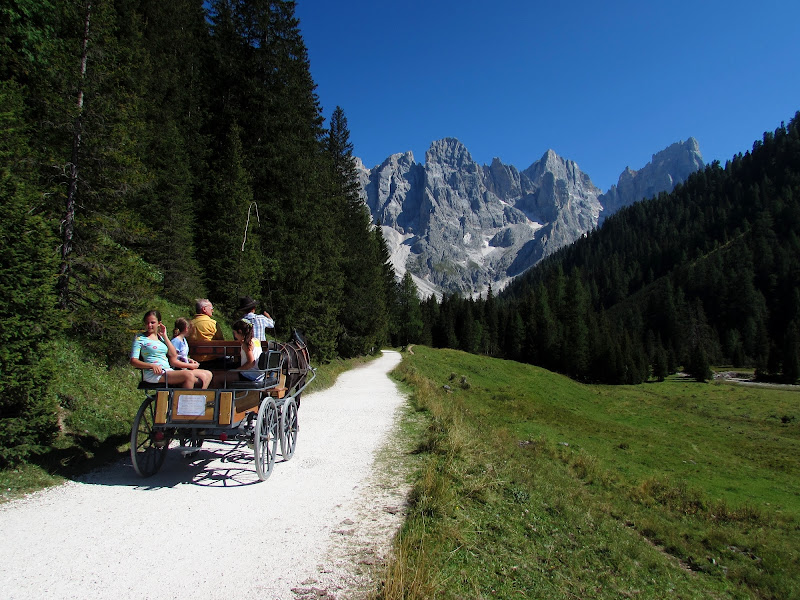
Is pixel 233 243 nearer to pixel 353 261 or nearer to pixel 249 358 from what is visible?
pixel 249 358

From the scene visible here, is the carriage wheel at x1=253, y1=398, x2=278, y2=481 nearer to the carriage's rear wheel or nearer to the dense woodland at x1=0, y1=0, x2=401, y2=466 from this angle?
the carriage's rear wheel

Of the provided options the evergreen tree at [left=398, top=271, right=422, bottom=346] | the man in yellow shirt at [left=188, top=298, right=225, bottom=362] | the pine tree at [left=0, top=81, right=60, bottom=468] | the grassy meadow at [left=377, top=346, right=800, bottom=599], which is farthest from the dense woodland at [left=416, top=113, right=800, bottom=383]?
the pine tree at [left=0, top=81, right=60, bottom=468]

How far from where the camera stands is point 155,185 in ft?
60.4

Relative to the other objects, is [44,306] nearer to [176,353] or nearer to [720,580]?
[176,353]

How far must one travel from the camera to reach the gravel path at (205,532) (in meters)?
3.66

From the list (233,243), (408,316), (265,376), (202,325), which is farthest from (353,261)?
(408,316)

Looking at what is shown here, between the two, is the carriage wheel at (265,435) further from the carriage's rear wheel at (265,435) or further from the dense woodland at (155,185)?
the dense woodland at (155,185)

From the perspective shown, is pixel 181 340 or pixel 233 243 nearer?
pixel 181 340

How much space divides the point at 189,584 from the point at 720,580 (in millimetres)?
8626

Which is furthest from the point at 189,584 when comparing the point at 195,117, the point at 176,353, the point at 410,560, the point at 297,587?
the point at 195,117

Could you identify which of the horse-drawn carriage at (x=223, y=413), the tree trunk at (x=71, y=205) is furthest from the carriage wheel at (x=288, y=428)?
the tree trunk at (x=71, y=205)

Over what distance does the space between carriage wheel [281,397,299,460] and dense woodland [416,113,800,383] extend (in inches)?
3102

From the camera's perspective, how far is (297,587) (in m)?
3.66

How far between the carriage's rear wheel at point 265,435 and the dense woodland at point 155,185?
10.2ft
